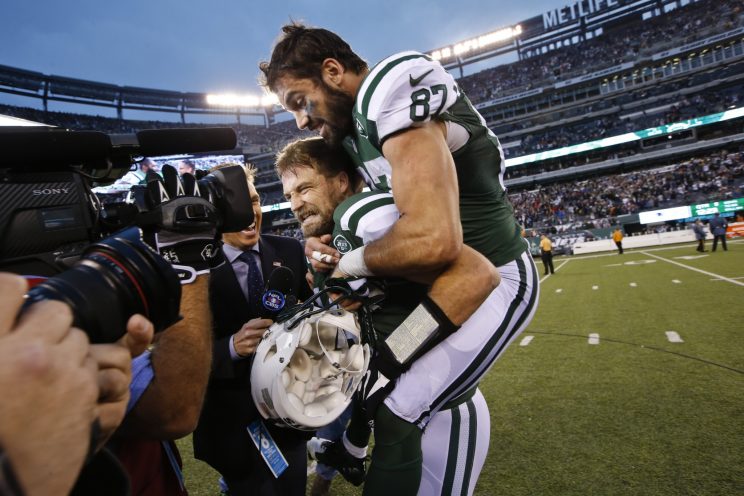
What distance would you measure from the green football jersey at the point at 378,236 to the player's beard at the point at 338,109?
42 centimetres

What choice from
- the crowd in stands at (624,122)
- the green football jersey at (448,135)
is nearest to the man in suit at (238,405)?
the green football jersey at (448,135)

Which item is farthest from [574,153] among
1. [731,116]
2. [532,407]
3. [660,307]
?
[532,407]

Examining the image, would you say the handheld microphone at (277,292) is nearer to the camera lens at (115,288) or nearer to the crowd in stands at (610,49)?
the camera lens at (115,288)

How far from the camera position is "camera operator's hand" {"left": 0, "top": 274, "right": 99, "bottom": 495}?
51cm

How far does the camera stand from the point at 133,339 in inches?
30.9

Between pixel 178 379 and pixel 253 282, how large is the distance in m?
1.41

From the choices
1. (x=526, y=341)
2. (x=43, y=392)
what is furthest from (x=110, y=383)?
(x=526, y=341)

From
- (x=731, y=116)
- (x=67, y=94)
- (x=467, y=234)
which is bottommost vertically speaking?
(x=731, y=116)

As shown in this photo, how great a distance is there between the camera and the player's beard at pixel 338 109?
196cm

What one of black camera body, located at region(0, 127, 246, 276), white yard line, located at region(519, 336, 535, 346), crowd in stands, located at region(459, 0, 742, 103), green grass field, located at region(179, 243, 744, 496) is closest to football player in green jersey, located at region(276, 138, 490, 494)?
black camera body, located at region(0, 127, 246, 276)

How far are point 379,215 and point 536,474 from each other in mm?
2136

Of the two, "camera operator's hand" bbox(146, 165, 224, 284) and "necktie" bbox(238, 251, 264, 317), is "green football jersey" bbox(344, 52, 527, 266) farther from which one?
"necktie" bbox(238, 251, 264, 317)

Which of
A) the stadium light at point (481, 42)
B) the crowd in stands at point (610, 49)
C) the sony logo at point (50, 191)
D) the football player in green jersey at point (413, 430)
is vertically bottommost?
the football player in green jersey at point (413, 430)

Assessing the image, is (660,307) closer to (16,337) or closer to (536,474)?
(536,474)
